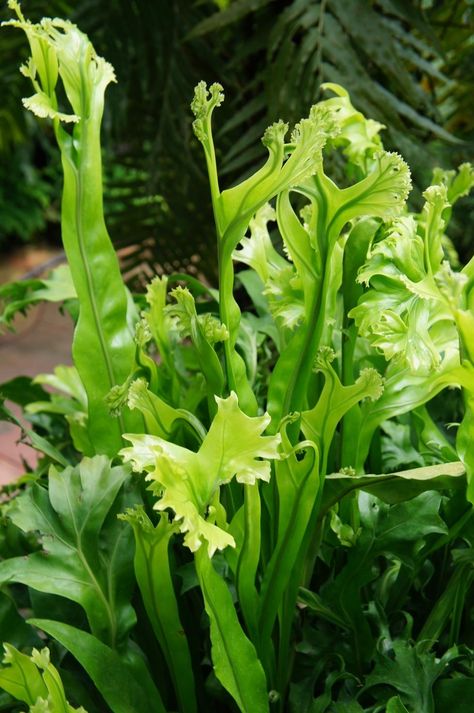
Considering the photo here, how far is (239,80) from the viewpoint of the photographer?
4.06ft

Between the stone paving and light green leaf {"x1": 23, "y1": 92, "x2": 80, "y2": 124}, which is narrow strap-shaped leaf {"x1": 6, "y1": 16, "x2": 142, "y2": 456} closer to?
light green leaf {"x1": 23, "y1": 92, "x2": 80, "y2": 124}

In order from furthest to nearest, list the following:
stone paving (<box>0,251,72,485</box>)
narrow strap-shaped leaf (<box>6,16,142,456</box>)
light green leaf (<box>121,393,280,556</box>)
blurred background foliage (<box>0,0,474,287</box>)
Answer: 1. stone paving (<box>0,251,72,485</box>)
2. blurred background foliage (<box>0,0,474,287</box>)
3. narrow strap-shaped leaf (<box>6,16,142,456</box>)
4. light green leaf (<box>121,393,280,556</box>)

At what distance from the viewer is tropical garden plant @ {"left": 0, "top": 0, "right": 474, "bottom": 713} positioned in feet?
1.27

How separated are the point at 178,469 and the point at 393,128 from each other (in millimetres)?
753

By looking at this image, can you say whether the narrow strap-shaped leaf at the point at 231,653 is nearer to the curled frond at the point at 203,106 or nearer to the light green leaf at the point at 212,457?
the light green leaf at the point at 212,457

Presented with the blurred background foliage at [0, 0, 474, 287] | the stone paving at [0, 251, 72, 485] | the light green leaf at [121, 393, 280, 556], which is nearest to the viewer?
the light green leaf at [121, 393, 280, 556]

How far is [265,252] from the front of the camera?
20.9 inches

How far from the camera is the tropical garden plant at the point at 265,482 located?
387 mm

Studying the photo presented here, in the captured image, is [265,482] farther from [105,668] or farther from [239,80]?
[239,80]

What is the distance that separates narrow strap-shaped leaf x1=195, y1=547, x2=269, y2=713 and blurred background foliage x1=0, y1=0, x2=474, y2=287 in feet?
2.12

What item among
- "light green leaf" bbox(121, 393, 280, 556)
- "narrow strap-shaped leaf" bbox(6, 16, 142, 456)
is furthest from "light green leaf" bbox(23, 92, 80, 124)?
"light green leaf" bbox(121, 393, 280, 556)

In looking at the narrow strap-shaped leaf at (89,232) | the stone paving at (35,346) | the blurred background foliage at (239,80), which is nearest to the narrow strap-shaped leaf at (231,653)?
the narrow strap-shaped leaf at (89,232)

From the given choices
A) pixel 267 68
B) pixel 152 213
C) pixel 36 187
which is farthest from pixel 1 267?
pixel 267 68

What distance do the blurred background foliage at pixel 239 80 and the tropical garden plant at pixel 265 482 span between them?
1.55ft
